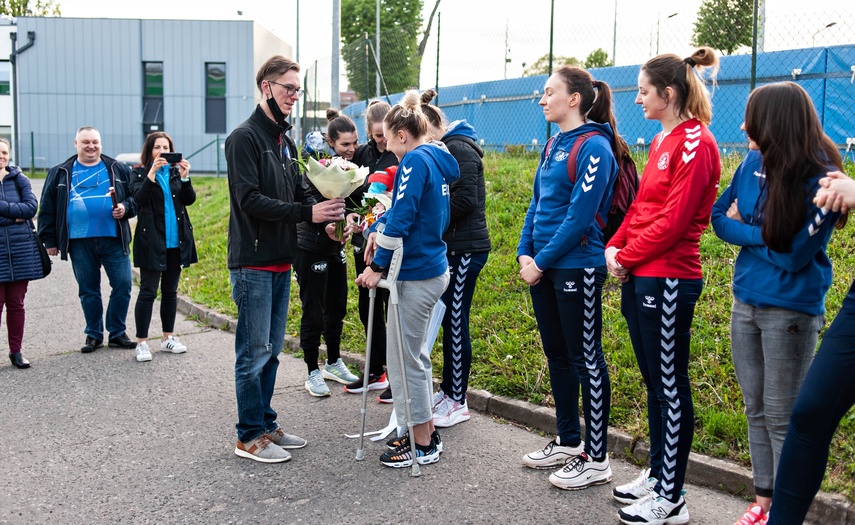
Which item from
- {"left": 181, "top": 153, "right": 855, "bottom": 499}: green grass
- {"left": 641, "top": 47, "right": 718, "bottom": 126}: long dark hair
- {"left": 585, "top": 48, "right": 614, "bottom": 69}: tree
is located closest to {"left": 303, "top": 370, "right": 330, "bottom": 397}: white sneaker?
{"left": 181, "top": 153, "right": 855, "bottom": 499}: green grass

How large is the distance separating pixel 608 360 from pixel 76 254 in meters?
5.25

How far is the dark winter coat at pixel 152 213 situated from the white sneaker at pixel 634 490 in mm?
4897

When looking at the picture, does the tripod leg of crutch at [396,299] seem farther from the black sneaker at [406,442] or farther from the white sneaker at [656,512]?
the white sneaker at [656,512]

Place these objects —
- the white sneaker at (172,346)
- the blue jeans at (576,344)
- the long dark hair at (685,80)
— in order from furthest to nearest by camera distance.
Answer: the white sneaker at (172,346)
the blue jeans at (576,344)
the long dark hair at (685,80)

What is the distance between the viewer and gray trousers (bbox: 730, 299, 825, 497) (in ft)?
11.8

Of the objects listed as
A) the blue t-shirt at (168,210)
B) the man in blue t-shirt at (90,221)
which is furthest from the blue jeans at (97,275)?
the blue t-shirt at (168,210)

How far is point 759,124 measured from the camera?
357 centimetres

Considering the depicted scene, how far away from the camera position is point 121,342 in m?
8.11

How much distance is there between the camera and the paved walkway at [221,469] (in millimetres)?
4227

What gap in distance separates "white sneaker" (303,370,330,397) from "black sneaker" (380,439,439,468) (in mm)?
1500

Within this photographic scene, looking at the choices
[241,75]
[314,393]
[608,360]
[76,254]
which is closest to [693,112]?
[608,360]

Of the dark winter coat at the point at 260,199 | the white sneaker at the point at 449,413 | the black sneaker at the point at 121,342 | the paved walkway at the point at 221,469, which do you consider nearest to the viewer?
the paved walkway at the point at 221,469

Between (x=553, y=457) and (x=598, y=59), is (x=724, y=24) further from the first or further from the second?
(x=553, y=457)

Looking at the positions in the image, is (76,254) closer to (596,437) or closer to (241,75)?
(596,437)
